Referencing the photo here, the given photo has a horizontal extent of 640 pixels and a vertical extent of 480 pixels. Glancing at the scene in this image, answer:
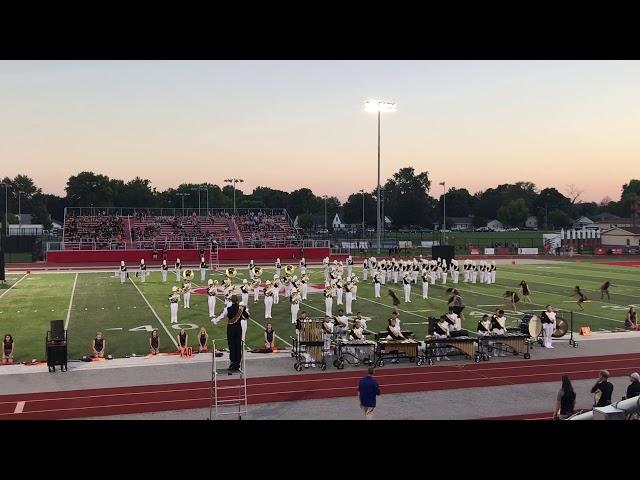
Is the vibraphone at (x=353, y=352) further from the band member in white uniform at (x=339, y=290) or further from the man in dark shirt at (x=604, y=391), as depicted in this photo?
the band member in white uniform at (x=339, y=290)

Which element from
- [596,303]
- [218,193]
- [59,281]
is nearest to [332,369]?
[596,303]

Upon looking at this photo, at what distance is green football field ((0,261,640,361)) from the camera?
17.6m

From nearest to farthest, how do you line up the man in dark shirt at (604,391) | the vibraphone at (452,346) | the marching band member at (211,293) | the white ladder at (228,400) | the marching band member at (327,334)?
the man in dark shirt at (604,391) → the white ladder at (228,400) → the marching band member at (327,334) → the vibraphone at (452,346) → the marching band member at (211,293)

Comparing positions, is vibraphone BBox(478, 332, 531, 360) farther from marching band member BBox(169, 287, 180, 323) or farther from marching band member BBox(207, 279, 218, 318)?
marching band member BBox(169, 287, 180, 323)

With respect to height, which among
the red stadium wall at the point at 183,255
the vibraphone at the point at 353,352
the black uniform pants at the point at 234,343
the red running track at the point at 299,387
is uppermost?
the black uniform pants at the point at 234,343

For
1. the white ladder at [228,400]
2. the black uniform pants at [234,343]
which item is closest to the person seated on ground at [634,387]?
the white ladder at [228,400]

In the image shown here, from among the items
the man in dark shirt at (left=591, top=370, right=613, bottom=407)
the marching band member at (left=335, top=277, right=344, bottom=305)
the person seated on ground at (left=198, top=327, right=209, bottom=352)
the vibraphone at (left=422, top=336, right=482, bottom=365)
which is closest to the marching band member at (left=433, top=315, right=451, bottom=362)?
the vibraphone at (left=422, top=336, right=482, bottom=365)

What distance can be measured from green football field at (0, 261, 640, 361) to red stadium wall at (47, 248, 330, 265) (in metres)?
8.46

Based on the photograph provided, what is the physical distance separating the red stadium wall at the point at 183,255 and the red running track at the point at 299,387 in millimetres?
32818

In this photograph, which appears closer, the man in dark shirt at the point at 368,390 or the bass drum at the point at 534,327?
the man in dark shirt at the point at 368,390

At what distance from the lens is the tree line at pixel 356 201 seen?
99812 millimetres

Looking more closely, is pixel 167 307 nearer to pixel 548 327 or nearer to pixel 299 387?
pixel 299 387

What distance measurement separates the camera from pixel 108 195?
97812 millimetres

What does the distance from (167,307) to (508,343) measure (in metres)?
12.6
